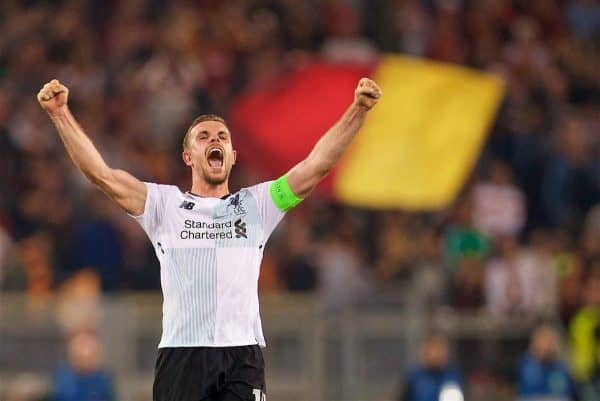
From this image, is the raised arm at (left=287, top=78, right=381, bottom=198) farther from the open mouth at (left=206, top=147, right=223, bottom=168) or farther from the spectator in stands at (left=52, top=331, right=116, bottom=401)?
the spectator in stands at (left=52, top=331, right=116, bottom=401)

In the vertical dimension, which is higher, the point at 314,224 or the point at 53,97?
the point at 314,224

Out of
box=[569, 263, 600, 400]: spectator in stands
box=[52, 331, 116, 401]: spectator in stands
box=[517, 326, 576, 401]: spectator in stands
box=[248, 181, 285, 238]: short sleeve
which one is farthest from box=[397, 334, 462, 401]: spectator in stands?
box=[248, 181, 285, 238]: short sleeve

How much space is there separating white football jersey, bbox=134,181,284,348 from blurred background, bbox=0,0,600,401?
21.7 ft

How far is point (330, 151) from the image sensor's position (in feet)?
29.1

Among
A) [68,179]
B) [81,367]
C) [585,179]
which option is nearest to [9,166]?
[68,179]

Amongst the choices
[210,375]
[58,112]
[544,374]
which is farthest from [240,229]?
[544,374]

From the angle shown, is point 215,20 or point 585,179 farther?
point 215,20

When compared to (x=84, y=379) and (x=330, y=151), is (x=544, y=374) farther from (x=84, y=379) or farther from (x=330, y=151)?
(x=330, y=151)

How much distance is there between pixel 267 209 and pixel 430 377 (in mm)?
7596

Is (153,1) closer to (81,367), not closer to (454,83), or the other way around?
(454,83)

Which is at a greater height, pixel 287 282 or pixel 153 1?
pixel 153 1

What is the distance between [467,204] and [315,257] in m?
2.11

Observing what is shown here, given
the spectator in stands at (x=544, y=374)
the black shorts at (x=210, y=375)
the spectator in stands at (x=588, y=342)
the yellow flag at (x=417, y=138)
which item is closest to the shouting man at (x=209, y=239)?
the black shorts at (x=210, y=375)

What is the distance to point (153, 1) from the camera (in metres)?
21.8
